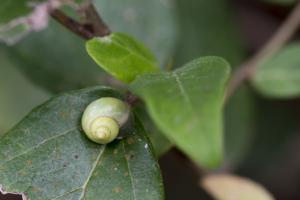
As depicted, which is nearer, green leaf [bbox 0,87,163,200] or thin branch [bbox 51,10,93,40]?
green leaf [bbox 0,87,163,200]

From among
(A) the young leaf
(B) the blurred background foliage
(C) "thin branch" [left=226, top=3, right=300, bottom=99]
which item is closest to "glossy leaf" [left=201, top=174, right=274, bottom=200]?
(B) the blurred background foliage

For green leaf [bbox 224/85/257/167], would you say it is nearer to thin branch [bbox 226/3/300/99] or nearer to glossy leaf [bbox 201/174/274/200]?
thin branch [bbox 226/3/300/99]

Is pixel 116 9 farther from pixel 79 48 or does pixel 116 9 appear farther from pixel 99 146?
pixel 99 146

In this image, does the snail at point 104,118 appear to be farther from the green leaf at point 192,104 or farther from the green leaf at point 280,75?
the green leaf at point 280,75

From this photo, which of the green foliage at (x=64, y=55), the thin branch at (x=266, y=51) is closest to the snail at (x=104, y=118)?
the green foliage at (x=64, y=55)

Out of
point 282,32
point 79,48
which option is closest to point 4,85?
point 79,48

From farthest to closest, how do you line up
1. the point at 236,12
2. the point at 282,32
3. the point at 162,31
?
the point at 236,12, the point at 282,32, the point at 162,31
